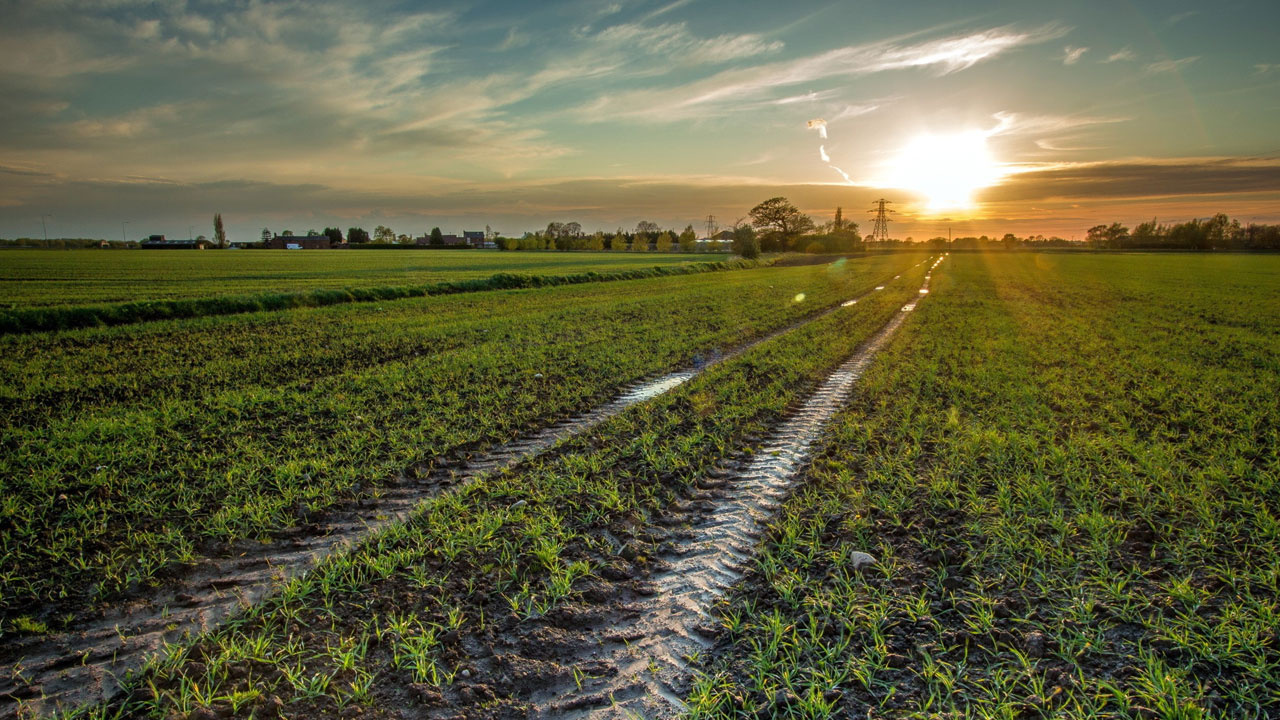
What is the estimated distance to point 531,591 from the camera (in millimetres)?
4039

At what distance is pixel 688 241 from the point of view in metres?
126

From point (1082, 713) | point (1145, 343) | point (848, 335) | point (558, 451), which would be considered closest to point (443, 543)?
point (558, 451)

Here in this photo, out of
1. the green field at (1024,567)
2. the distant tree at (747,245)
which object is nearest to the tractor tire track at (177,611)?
the green field at (1024,567)

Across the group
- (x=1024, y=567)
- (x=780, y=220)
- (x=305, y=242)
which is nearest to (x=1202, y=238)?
(x=780, y=220)

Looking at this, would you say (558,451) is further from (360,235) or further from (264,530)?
(360,235)

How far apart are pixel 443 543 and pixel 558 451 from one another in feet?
7.32

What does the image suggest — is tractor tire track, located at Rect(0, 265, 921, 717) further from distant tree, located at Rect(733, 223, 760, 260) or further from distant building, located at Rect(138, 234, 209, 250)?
distant building, located at Rect(138, 234, 209, 250)

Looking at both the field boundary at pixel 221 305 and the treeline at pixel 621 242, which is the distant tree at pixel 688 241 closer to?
the treeline at pixel 621 242

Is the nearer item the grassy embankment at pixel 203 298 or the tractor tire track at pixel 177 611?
the tractor tire track at pixel 177 611

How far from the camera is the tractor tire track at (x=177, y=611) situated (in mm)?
3160

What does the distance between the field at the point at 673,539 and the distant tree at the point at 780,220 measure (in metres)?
117

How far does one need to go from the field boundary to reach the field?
27.7 ft

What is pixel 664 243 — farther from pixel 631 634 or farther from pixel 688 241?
pixel 631 634

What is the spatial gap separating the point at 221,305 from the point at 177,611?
21165 millimetres
